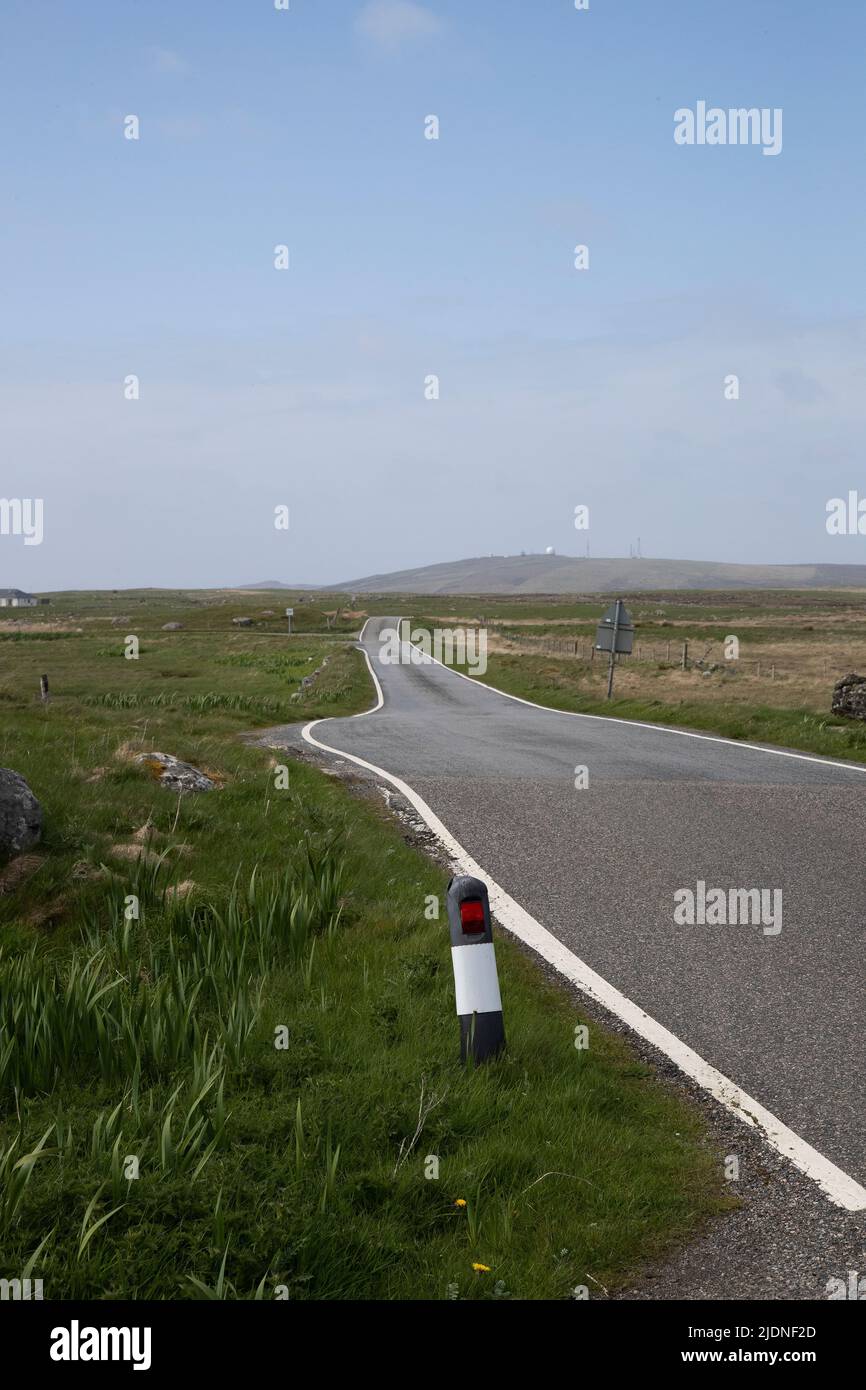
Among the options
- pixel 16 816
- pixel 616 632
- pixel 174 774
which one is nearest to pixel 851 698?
pixel 616 632

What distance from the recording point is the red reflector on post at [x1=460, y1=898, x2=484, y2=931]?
4.30 m

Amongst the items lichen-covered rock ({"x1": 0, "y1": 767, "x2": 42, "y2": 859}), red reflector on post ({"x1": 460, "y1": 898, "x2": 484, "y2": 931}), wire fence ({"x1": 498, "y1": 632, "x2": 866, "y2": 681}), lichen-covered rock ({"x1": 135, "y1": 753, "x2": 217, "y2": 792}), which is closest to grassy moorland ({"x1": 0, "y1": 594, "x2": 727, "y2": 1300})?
lichen-covered rock ({"x1": 0, "y1": 767, "x2": 42, "y2": 859})

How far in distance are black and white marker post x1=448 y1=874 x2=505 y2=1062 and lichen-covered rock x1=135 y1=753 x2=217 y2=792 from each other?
5.18 m

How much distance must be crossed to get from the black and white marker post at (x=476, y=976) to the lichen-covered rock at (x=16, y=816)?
3.53 metres

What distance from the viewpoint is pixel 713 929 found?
6.38 m

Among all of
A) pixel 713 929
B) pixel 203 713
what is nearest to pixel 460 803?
pixel 713 929

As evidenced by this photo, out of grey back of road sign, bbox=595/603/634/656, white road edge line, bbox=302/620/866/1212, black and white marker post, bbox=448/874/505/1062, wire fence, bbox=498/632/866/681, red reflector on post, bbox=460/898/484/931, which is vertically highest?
grey back of road sign, bbox=595/603/634/656

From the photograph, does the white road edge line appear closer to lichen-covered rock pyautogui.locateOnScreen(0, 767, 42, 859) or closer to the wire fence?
lichen-covered rock pyautogui.locateOnScreen(0, 767, 42, 859)

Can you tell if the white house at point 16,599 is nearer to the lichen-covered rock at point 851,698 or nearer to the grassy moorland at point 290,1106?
the lichen-covered rock at point 851,698

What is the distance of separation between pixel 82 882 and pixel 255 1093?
292 centimetres

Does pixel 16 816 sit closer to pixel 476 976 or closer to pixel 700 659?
pixel 476 976

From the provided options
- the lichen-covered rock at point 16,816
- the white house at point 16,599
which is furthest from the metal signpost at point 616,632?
the white house at point 16,599

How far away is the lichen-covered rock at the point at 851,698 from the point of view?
17.9 m
